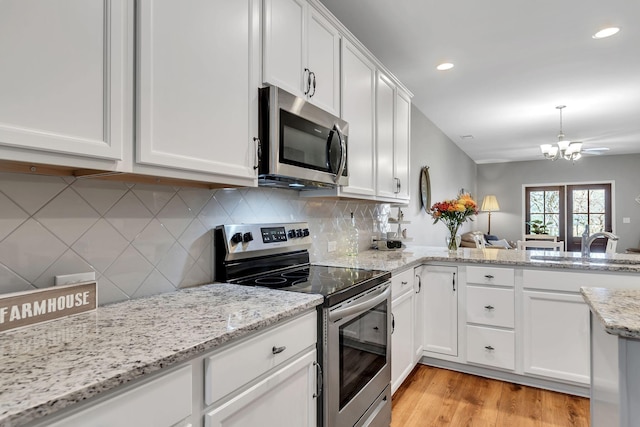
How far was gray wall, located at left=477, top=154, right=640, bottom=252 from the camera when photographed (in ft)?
24.9

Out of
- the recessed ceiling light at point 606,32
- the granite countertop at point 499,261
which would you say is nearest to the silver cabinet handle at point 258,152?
the granite countertop at point 499,261

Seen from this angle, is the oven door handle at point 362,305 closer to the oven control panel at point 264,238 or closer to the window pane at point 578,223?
the oven control panel at point 264,238

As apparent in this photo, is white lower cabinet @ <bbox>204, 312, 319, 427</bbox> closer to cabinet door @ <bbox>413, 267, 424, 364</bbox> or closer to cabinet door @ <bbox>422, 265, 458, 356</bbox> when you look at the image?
cabinet door @ <bbox>413, 267, 424, 364</bbox>

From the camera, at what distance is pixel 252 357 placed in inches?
41.6

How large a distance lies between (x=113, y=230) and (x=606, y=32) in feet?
11.3

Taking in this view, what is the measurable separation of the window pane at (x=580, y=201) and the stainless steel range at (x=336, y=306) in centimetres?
839

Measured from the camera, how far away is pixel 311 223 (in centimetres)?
238

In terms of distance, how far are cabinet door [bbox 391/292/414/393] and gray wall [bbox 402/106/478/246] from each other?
145cm

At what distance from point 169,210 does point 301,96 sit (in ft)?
2.72

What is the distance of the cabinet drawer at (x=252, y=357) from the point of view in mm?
937

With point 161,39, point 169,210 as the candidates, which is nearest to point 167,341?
point 169,210

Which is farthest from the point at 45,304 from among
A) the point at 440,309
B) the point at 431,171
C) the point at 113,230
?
the point at 431,171

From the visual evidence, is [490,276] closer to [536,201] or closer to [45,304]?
[45,304]

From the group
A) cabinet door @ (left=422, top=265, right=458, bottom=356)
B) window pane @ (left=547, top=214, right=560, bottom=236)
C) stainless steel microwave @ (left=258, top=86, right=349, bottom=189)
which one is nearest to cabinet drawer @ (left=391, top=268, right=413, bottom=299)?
cabinet door @ (left=422, top=265, right=458, bottom=356)
